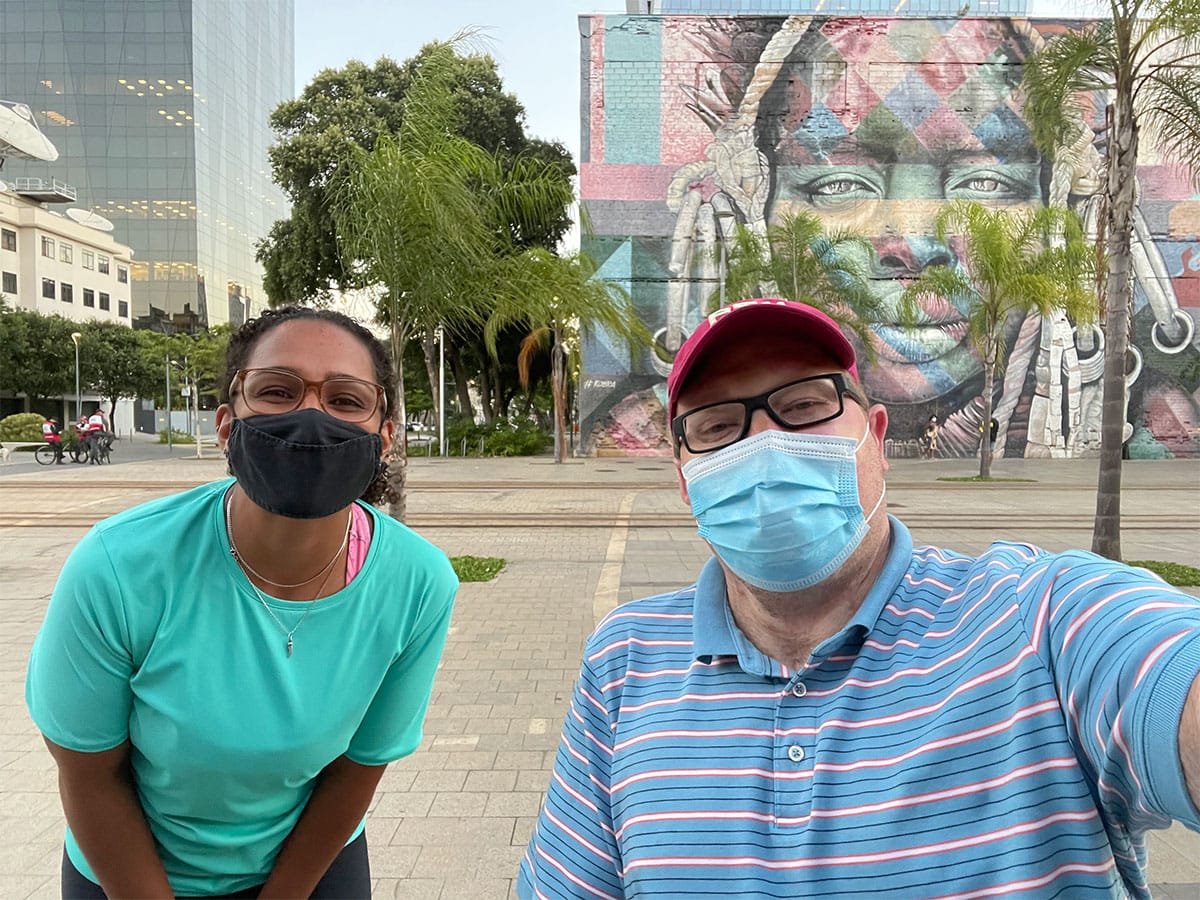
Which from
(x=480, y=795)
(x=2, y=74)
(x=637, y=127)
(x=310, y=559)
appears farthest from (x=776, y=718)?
(x=2, y=74)

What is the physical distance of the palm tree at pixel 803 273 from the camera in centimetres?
2078

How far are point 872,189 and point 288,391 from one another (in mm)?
31380

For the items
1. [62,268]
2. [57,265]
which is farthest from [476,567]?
[62,268]

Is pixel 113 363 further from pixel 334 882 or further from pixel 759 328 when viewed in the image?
pixel 759 328

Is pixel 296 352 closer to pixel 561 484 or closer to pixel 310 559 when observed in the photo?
pixel 310 559

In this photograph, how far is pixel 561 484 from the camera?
1889 cm

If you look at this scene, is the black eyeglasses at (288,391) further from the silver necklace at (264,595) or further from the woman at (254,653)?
the silver necklace at (264,595)

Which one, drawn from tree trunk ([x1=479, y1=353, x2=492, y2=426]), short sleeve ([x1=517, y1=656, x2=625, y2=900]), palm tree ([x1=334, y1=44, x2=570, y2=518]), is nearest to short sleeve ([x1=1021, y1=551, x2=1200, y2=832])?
short sleeve ([x1=517, y1=656, x2=625, y2=900])

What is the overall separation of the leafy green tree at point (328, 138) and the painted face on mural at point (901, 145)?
9.07 meters

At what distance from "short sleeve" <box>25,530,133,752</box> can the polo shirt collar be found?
1170 millimetres

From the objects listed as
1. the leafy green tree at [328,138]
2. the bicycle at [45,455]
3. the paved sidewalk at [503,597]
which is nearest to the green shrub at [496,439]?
the leafy green tree at [328,138]

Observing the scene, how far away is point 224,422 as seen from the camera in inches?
78.0

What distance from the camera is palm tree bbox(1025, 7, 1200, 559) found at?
737cm

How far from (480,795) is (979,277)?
19.8 m
